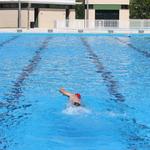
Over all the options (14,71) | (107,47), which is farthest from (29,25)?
(14,71)

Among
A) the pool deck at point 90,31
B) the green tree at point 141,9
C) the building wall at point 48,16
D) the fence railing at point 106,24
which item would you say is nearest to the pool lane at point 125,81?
the pool deck at point 90,31

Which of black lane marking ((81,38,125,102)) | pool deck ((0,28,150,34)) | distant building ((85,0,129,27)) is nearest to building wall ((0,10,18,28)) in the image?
distant building ((85,0,129,27))

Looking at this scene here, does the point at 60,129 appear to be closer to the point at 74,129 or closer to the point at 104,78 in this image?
the point at 74,129

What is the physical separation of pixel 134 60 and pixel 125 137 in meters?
8.73

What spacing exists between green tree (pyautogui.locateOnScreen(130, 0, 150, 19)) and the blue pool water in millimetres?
31563

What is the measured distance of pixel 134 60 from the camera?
48.2 feet

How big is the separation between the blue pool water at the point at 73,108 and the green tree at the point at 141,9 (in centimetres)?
3156

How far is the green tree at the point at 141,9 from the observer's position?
4581 centimetres

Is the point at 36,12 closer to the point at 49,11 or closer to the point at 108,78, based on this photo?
the point at 49,11

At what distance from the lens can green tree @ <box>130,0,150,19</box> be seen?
4581 cm

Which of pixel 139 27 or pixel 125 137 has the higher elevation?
pixel 139 27

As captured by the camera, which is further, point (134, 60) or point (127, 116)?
point (134, 60)

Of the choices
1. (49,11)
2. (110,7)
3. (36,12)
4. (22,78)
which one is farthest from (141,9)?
(22,78)

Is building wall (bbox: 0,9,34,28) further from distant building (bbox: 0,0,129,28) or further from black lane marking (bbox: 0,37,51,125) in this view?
black lane marking (bbox: 0,37,51,125)
